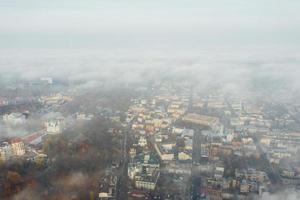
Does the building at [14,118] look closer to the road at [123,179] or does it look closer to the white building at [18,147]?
the white building at [18,147]

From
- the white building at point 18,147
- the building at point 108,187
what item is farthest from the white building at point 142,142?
the white building at point 18,147

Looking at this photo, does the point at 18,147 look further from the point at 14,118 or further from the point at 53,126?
the point at 14,118

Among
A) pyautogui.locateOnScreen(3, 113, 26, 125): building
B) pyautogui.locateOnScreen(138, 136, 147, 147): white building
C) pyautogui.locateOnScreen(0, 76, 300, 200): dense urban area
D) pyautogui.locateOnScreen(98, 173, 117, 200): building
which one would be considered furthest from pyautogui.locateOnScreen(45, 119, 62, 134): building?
pyautogui.locateOnScreen(98, 173, 117, 200): building

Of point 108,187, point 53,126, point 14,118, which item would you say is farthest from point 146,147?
point 14,118

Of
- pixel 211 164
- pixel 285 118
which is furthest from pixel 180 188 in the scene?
pixel 285 118

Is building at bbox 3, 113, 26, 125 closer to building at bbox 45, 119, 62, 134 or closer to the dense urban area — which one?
the dense urban area

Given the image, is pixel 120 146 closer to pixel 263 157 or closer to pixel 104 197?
pixel 104 197

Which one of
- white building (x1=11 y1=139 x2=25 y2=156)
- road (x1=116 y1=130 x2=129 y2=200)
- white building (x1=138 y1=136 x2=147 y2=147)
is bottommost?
road (x1=116 y1=130 x2=129 y2=200)

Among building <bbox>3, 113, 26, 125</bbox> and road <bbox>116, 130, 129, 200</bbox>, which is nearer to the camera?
road <bbox>116, 130, 129, 200</bbox>
